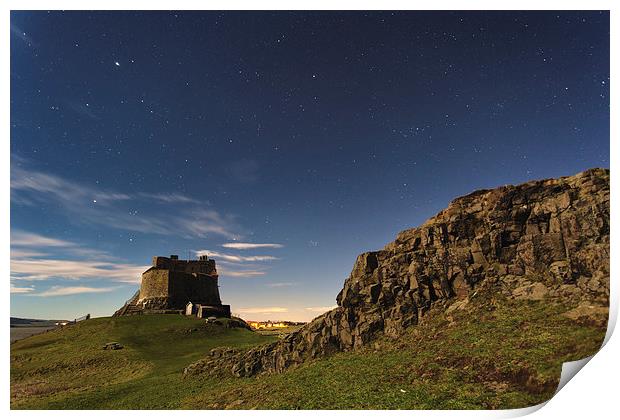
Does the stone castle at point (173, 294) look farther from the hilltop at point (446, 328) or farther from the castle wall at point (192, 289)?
the hilltop at point (446, 328)

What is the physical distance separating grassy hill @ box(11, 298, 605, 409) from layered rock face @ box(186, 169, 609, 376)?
141 cm

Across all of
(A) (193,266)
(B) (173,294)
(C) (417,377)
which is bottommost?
(C) (417,377)

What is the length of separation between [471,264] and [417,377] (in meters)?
10.5

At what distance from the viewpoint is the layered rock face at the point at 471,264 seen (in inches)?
808

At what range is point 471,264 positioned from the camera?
81.5 feet

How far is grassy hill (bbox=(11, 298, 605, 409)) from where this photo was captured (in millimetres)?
16062

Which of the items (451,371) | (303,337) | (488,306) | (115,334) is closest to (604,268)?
(488,306)

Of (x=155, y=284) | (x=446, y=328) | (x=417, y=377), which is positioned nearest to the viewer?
(x=417, y=377)

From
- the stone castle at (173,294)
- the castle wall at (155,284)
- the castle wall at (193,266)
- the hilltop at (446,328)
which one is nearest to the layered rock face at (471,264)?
the hilltop at (446,328)

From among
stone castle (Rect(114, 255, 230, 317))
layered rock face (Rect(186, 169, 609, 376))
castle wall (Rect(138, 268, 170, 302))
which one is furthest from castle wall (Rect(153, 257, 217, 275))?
layered rock face (Rect(186, 169, 609, 376))

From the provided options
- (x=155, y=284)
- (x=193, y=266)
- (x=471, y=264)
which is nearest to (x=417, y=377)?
(x=471, y=264)

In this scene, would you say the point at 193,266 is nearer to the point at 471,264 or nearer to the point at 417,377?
the point at 471,264
